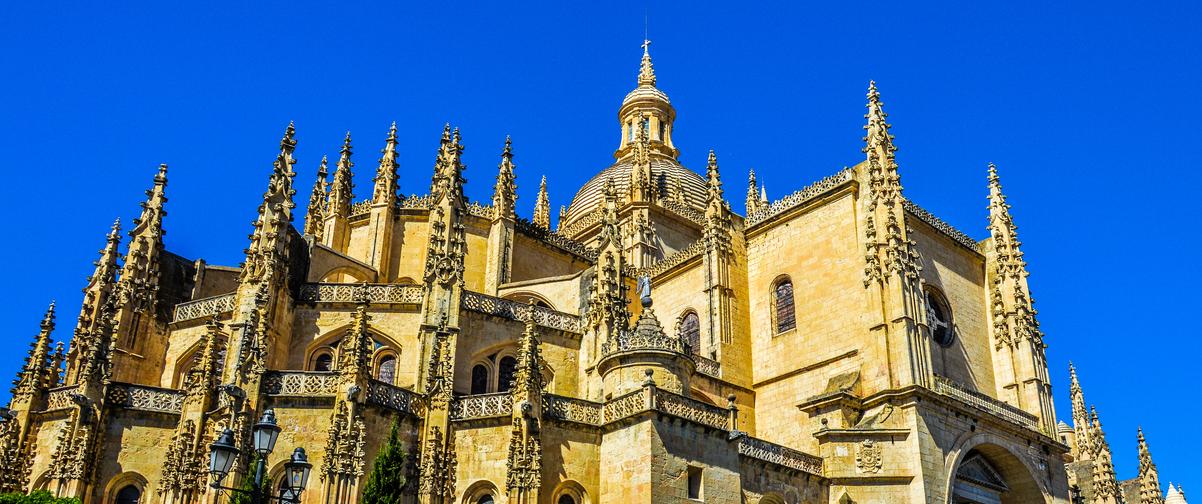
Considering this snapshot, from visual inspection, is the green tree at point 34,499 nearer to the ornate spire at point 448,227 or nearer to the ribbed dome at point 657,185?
the ornate spire at point 448,227

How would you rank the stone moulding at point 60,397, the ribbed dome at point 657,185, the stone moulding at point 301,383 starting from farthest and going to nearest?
the ribbed dome at point 657,185 < the stone moulding at point 60,397 < the stone moulding at point 301,383

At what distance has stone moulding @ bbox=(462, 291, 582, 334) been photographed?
99.0ft

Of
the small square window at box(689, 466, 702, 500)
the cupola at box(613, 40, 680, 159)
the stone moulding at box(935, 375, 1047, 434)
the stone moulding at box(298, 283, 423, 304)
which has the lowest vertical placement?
the small square window at box(689, 466, 702, 500)

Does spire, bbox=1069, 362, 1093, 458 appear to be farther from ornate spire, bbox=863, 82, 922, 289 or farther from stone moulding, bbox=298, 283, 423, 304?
stone moulding, bbox=298, 283, 423, 304

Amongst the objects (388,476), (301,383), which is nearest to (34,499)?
(301,383)

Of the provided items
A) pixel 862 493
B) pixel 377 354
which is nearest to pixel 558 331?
pixel 377 354

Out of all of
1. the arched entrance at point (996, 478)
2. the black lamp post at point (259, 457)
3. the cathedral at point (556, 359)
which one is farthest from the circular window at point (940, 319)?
the black lamp post at point (259, 457)

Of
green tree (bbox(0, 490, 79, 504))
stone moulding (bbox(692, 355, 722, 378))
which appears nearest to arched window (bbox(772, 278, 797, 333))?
stone moulding (bbox(692, 355, 722, 378))

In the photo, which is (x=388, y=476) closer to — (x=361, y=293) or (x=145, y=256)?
(x=361, y=293)

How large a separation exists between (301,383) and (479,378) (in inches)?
238

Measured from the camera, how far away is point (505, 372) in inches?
1193

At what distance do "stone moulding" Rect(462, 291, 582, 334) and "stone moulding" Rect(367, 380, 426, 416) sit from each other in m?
4.64

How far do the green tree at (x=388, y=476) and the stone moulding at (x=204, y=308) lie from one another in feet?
29.6

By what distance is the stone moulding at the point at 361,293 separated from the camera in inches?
1183
